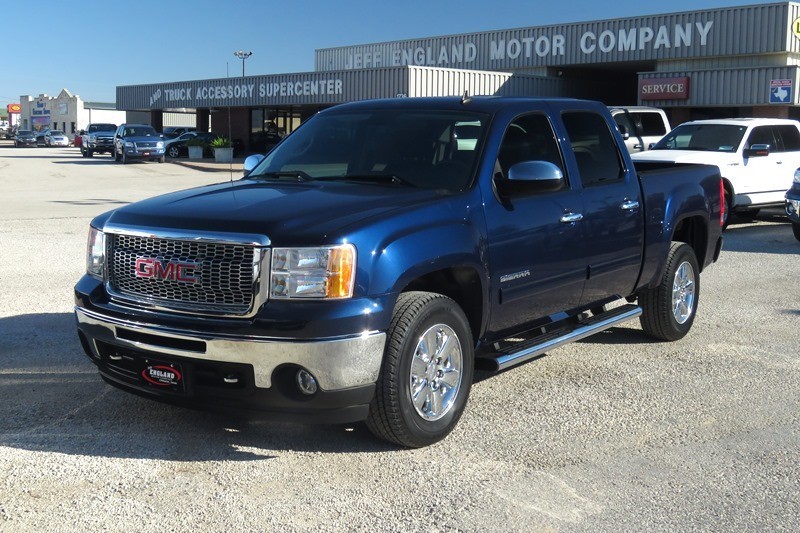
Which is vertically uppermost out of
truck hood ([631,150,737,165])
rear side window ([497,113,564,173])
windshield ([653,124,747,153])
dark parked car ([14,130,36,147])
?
dark parked car ([14,130,36,147])

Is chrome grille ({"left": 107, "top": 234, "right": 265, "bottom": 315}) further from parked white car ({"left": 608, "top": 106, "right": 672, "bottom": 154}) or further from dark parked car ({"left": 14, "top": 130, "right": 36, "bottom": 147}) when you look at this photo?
dark parked car ({"left": 14, "top": 130, "right": 36, "bottom": 147})

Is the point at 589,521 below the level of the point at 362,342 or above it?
below

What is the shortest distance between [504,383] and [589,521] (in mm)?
2227

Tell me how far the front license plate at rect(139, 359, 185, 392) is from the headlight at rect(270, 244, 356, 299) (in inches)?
26.3

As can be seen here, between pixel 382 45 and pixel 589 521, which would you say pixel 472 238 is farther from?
pixel 382 45

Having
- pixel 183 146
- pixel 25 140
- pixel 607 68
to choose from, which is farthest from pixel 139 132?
pixel 25 140

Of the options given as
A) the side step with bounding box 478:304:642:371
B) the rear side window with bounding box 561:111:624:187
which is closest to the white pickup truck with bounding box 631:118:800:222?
the rear side window with bounding box 561:111:624:187

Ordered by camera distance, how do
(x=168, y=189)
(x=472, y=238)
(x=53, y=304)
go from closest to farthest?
(x=472, y=238), (x=53, y=304), (x=168, y=189)

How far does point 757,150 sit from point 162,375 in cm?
1326

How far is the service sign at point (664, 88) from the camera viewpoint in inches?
1377

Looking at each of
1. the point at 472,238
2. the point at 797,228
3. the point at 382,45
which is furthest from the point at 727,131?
the point at 382,45

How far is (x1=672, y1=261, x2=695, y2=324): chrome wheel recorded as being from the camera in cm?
752

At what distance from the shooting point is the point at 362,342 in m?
4.48

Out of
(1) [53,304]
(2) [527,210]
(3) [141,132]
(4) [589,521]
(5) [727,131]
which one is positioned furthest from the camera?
(3) [141,132]
